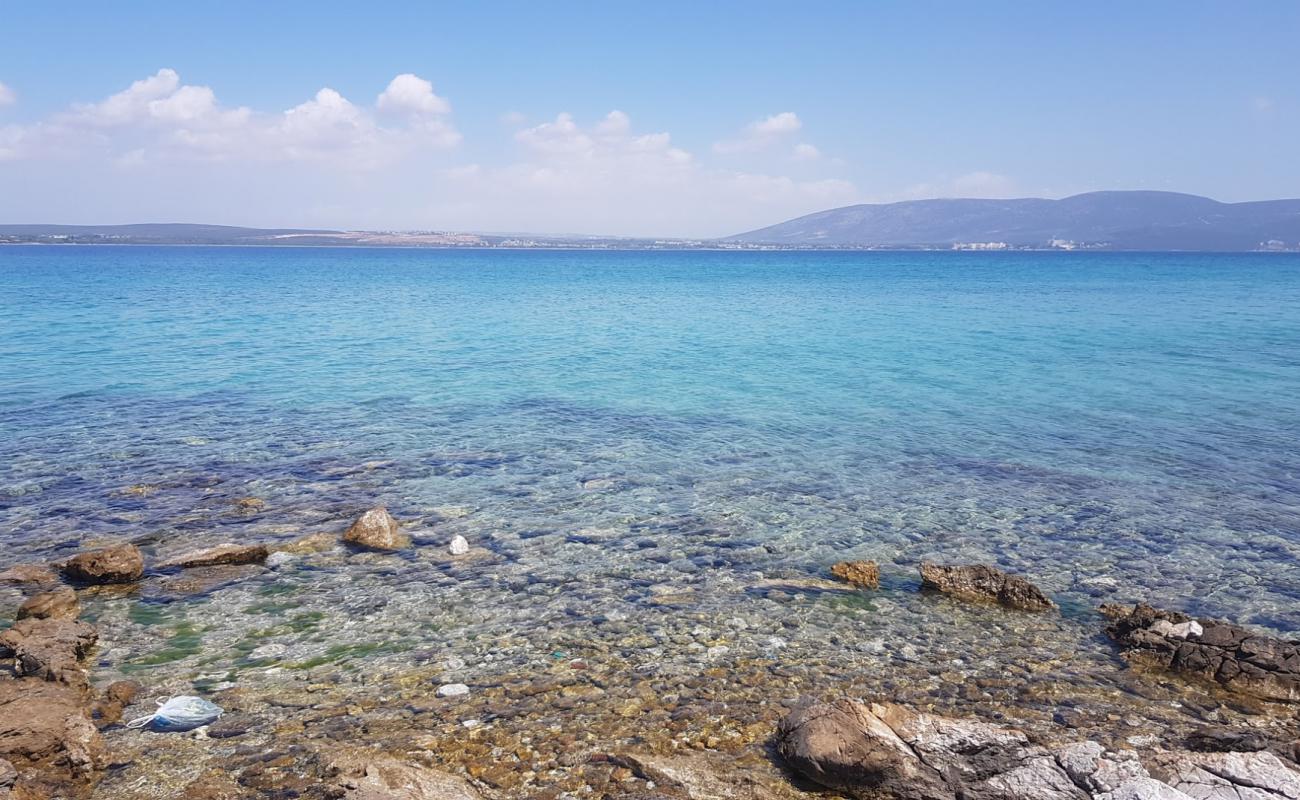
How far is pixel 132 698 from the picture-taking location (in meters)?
6.90

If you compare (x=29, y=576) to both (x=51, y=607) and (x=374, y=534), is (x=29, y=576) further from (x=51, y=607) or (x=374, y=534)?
(x=374, y=534)

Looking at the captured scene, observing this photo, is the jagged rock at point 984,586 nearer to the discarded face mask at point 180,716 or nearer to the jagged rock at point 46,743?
the discarded face mask at point 180,716

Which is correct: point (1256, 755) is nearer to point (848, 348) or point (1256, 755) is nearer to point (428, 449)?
point (428, 449)

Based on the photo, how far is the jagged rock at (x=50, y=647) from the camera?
6.95 m

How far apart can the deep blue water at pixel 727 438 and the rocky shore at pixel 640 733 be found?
260 cm

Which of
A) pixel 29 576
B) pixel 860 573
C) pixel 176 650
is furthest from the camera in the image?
pixel 860 573

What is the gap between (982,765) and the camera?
17.8 feet

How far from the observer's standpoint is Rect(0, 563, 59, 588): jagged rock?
9359 millimetres

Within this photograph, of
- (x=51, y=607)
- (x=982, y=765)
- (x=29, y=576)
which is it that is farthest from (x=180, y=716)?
(x=982, y=765)

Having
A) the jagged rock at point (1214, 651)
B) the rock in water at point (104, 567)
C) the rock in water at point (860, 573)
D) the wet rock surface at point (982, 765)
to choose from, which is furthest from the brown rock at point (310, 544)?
the jagged rock at point (1214, 651)

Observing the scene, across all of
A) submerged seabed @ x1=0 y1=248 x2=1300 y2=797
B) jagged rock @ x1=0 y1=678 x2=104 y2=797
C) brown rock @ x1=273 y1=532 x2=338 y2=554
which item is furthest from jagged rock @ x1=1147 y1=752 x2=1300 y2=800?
brown rock @ x1=273 y1=532 x2=338 y2=554

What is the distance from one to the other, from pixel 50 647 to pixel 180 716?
1.93m

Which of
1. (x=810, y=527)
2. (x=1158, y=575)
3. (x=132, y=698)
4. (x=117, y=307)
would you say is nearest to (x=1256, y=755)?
(x=1158, y=575)

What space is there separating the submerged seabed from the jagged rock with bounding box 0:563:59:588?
0.35m
